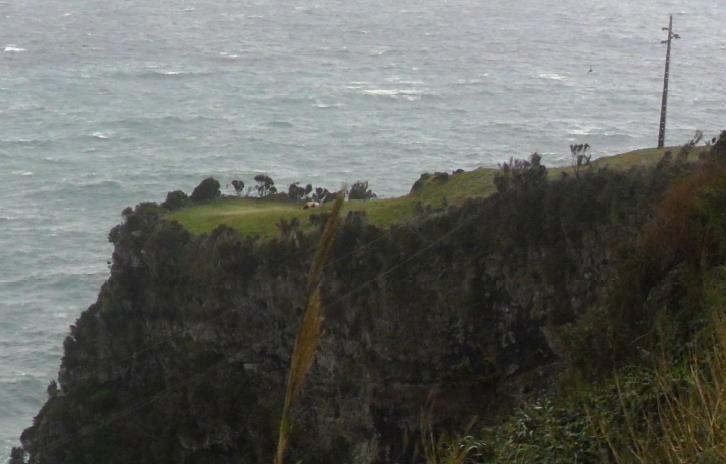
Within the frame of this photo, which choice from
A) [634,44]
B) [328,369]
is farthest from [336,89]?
[328,369]

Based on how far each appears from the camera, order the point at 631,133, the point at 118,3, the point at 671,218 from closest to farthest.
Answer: the point at 671,218
the point at 631,133
the point at 118,3

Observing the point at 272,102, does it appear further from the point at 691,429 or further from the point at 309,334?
the point at 309,334

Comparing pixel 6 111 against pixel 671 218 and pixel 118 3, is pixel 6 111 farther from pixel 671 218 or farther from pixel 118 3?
pixel 671 218

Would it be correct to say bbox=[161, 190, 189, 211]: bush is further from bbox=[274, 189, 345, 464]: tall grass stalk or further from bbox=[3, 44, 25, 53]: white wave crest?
bbox=[3, 44, 25, 53]: white wave crest

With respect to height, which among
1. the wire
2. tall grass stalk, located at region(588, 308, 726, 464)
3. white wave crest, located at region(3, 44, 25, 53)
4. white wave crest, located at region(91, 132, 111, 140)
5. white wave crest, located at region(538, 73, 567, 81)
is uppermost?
white wave crest, located at region(3, 44, 25, 53)

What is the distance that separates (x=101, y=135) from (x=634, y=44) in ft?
161

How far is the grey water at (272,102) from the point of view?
194ft

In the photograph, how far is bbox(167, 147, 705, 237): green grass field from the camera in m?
26.9

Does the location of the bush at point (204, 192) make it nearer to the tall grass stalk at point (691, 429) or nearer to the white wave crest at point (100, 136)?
the tall grass stalk at point (691, 429)

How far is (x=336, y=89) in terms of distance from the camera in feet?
279

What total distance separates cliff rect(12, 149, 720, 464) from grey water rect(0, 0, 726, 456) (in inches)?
620

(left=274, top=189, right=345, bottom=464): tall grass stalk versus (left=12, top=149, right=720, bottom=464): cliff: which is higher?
(left=274, top=189, right=345, bottom=464): tall grass stalk

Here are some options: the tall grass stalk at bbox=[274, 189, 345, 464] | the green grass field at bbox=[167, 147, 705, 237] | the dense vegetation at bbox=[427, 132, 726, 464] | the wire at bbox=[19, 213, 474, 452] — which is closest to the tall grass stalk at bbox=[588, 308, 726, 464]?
the dense vegetation at bbox=[427, 132, 726, 464]

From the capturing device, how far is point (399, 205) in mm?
27766
